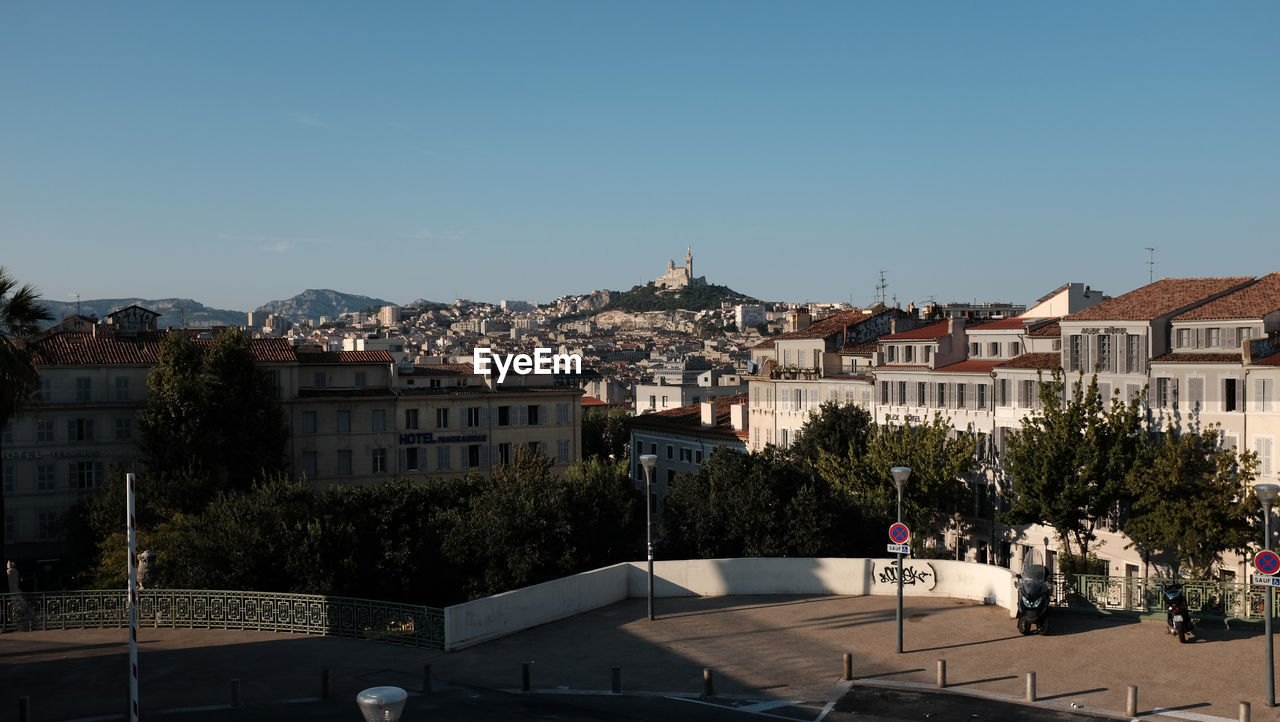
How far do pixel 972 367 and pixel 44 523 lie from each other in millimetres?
50789

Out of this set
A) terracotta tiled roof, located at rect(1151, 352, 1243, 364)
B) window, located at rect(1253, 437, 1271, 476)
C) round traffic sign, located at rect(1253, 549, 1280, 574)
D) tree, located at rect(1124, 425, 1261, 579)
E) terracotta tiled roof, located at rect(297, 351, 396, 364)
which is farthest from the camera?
terracotta tiled roof, located at rect(297, 351, 396, 364)

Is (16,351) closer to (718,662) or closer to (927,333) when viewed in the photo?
(718,662)

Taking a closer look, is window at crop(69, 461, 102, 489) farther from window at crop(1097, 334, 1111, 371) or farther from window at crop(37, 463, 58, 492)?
window at crop(1097, 334, 1111, 371)

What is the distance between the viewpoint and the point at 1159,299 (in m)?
52.1

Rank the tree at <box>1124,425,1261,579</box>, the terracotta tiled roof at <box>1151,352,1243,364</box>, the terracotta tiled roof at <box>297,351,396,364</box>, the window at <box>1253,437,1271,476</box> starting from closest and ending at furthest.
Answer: the tree at <box>1124,425,1261,579</box>, the window at <box>1253,437,1271,476</box>, the terracotta tiled roof at <box>1151,352,1243,364</box>, the terracotta tiled roof at <box>297,351,396,364</box>

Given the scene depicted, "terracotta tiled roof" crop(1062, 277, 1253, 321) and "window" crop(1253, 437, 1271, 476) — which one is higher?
"terracotta tiled roof" crop(1062, 277, 1253, 321)

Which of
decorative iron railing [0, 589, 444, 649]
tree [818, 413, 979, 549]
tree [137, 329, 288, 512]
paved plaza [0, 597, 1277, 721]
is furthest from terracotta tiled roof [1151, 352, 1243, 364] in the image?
tree [137, 329, 288, 512]

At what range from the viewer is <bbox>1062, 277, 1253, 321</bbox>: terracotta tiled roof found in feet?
167

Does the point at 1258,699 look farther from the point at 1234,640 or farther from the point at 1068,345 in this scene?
the point at 1068,345

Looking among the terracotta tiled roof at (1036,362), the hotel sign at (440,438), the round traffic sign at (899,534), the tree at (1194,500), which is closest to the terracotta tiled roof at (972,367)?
the terracotta tiled roof at (1036,362)

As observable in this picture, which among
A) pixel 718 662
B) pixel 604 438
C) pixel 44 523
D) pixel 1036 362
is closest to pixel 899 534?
pixel 718 662

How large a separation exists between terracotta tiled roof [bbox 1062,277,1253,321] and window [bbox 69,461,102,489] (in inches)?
2029

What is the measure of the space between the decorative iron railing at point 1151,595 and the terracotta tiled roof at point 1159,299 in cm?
2511

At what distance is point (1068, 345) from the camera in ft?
178
